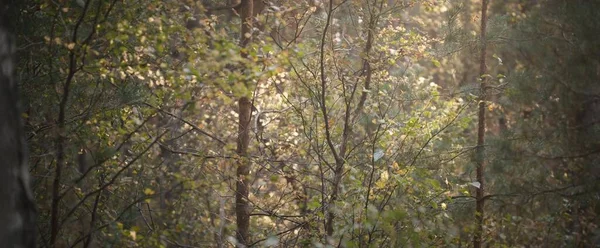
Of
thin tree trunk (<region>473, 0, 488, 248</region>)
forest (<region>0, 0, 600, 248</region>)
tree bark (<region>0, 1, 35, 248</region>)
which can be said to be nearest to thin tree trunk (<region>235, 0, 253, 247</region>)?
forest (<region>0, 0, 600, 248</region>)

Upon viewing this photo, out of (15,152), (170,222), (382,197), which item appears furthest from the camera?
(170,222)

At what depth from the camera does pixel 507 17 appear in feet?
31.2

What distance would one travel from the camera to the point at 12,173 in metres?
2.60

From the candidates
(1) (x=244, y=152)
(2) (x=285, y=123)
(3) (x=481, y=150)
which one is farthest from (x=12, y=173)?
(3) (x=481, y=150)

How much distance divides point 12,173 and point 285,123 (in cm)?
640

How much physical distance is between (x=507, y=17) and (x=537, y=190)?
2701 mm

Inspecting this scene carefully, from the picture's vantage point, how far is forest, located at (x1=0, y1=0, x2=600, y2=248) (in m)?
5.03

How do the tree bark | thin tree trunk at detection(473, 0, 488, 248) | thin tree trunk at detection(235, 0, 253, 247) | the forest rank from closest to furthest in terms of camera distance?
the tree bark, the forest, thin tree trunk at detection(235, 0, 253, 247), thin tree trunk at detection(473, 0, 488, 248)

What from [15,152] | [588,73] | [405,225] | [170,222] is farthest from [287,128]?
[15,152]

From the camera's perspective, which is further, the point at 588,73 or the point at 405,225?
the point at 588,73

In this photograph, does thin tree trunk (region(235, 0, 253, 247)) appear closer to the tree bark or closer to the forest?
the forest

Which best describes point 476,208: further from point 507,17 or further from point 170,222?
point 170,222

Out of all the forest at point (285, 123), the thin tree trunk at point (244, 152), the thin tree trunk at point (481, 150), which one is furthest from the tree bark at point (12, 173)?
the thin tree trunk at point (481, 150)

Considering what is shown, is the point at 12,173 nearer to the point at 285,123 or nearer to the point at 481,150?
the point at 285,123
